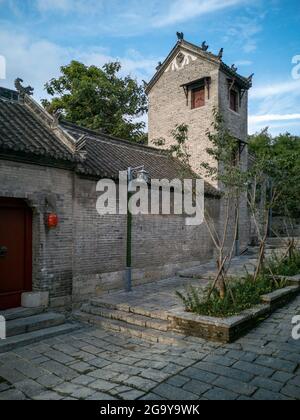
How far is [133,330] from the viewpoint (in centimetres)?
633

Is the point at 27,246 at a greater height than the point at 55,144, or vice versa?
the point at 55,144

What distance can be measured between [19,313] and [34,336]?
89cm

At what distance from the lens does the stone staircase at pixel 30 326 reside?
227 inches

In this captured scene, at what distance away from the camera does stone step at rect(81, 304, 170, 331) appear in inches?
250

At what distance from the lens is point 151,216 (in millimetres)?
10484

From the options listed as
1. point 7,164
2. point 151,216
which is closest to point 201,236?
point 151,216

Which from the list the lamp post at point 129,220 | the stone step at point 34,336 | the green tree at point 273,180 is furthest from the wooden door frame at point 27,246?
the green tree at point 273,180

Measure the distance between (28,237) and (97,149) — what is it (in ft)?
15.0

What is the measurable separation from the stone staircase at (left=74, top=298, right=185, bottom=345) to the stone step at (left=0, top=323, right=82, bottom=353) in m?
0.57

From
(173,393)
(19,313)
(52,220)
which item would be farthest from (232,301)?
(19,313)

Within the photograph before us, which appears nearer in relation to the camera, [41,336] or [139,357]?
[139,357]

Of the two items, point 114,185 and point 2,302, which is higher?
point 114,185

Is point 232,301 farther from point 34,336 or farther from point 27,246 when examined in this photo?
point 27,246
